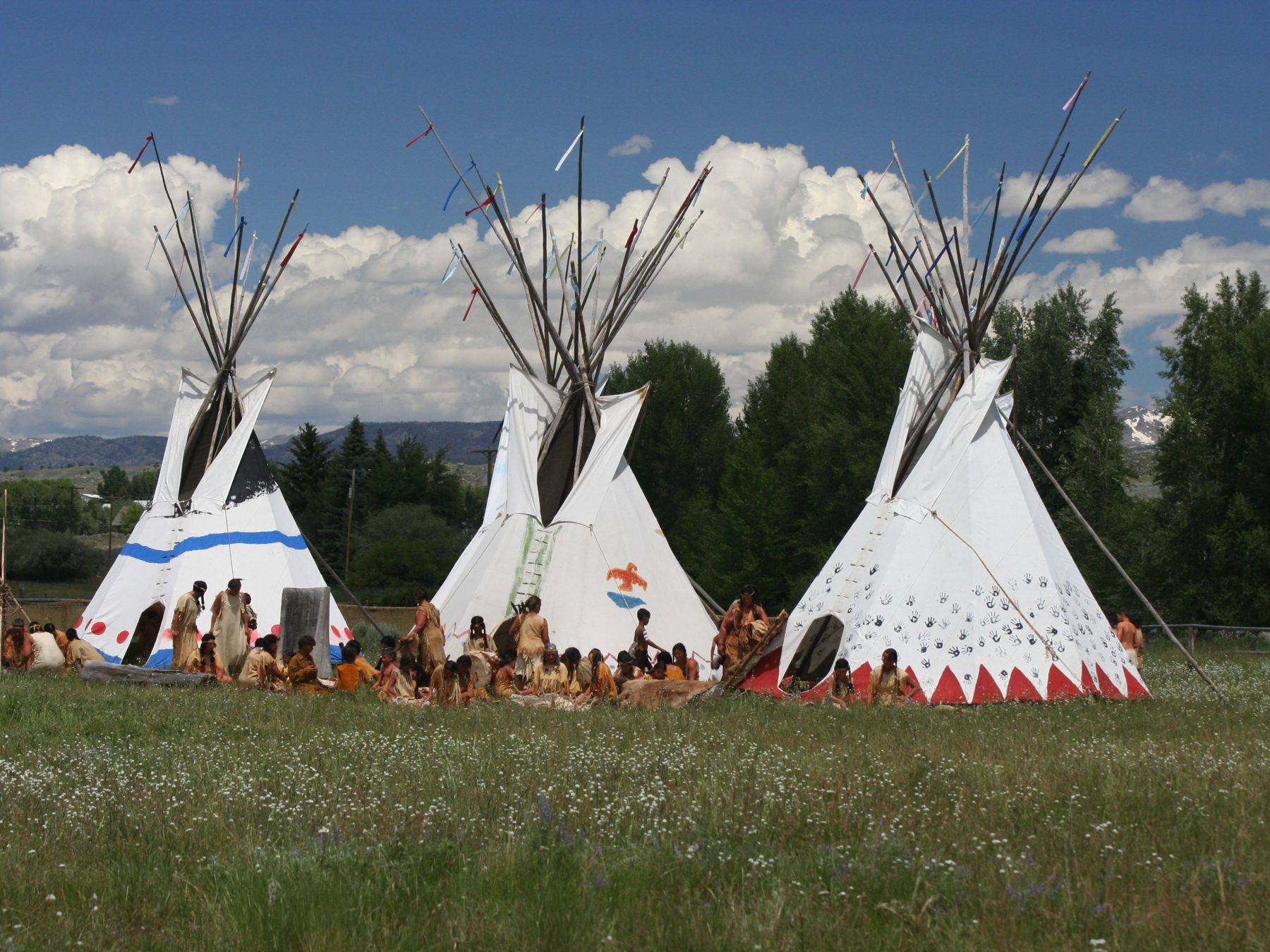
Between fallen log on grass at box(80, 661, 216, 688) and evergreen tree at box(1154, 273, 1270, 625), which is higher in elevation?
evergreen tree at box(1154, 273, 1270, 625)

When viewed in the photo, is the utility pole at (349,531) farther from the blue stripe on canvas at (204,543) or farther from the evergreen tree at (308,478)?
the blue stripe on canvas at (204,543)

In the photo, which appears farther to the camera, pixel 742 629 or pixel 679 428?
pixel 679 428

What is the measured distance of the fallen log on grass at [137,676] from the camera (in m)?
11.6

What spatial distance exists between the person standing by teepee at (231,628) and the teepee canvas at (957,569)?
5.18 meters

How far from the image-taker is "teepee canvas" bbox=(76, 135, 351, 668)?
14500mm

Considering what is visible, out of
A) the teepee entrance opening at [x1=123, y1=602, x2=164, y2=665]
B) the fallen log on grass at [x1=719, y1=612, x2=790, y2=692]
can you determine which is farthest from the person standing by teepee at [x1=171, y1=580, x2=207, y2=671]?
the fallen log on grass at [x1=719, y1=612, x2=790, y2=692]

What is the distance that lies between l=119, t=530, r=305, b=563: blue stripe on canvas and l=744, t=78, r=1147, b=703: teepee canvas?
661cm

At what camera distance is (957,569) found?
11.1 metres

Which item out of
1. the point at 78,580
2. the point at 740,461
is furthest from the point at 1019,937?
the point at 78,580

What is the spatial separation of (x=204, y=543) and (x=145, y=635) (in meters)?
1.24

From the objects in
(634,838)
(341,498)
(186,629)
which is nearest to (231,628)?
(186,629)

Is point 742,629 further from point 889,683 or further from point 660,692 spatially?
point 889,683

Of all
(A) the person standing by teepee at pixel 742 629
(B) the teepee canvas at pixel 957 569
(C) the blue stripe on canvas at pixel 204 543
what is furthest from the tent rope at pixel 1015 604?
(C) the blue stripe on canvas at pixel 204 543

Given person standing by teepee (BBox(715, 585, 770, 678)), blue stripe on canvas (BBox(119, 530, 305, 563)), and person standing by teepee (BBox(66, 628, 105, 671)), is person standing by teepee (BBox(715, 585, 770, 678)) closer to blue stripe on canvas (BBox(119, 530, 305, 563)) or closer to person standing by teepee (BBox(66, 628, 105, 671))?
blue stripe on canvas (BBox(119, 530, 305, 563))
